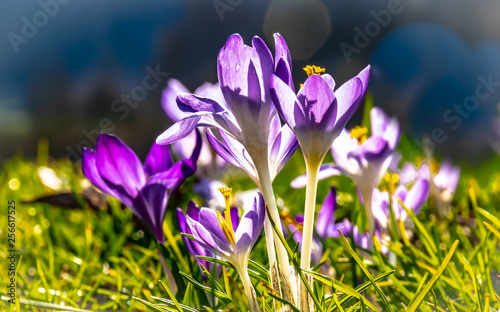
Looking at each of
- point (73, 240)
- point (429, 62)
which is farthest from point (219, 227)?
point (429, 62)

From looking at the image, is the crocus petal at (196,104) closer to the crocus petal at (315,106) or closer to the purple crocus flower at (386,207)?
the crocus petal at (315,106)

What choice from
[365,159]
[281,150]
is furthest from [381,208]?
[281,150]

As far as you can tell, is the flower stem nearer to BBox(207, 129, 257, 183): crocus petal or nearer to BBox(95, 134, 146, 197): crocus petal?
BBox(207, 129, 257, 183): crocus petal

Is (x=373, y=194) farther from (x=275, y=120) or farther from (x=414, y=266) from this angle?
(x=275, y=120)

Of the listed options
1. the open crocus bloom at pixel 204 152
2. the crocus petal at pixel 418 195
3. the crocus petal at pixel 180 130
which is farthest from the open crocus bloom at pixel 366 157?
the crocus petal at pixel 180 130

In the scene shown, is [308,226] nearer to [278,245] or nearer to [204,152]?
[278,245]

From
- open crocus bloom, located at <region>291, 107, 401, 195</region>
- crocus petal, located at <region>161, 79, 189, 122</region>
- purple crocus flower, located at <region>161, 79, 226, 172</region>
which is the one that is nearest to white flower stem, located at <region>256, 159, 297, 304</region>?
open crocus bloom, located at <region>291, 107, 401, 195</region>
